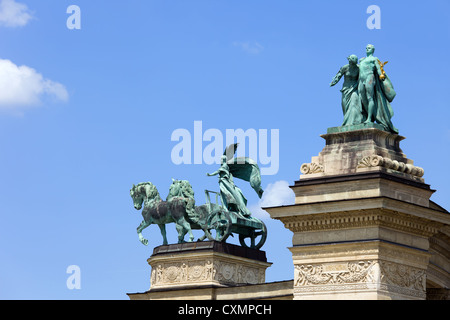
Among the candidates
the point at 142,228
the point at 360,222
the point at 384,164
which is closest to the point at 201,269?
the point at 142,228

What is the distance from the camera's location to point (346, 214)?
3516 cm

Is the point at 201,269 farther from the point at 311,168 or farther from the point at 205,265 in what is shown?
the point at 311,168

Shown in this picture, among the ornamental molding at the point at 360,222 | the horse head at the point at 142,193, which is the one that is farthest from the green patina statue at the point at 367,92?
the horse head at the point at 142,193

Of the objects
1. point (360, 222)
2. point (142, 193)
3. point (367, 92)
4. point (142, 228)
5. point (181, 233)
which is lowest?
point (360, 222)

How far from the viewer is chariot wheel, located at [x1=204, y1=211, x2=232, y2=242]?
155 ft

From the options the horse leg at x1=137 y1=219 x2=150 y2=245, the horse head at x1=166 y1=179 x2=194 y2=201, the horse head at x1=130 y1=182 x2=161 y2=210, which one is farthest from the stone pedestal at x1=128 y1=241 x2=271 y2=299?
the horse head at x1=130 y1=182 x2=161 y2=210

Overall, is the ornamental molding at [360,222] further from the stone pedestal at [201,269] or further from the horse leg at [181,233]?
the horse leg at [181,233]

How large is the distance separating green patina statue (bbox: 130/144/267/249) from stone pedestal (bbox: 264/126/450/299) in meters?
11.5

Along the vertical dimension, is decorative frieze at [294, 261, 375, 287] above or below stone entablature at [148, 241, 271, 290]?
below

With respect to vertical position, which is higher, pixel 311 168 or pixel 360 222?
pixel 311 168

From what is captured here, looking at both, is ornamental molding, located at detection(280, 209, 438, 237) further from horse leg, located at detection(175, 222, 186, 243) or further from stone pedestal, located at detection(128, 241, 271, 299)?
horse leg, located at detection(175, 222, 186, 243)

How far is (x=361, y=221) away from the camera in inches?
1377

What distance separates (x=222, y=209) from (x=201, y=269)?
3.13 metres
